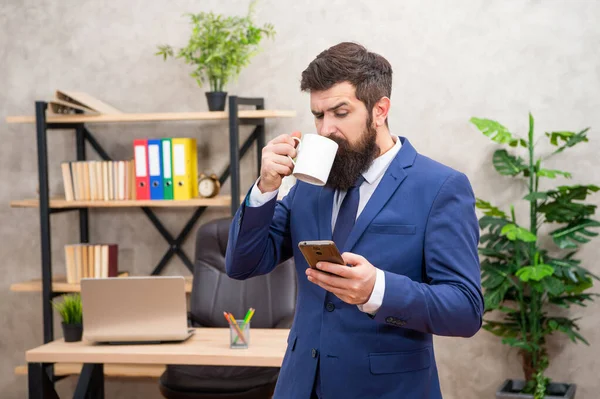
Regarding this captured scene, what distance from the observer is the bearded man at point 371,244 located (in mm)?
1438

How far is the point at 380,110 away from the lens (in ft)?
5.28

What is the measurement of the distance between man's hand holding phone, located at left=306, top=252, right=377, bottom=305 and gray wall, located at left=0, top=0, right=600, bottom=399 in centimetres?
255

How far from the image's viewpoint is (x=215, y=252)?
3.41 metres

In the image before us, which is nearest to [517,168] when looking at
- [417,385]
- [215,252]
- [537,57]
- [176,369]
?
[537,57]

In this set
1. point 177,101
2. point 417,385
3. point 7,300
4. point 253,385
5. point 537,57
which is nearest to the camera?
point 417,385

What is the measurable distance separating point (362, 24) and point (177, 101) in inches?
42.5

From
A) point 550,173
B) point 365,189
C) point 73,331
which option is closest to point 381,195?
point 365,189

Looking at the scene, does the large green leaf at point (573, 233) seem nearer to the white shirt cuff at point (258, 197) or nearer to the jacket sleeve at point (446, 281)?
the jacket sleeve at point (446, 281)

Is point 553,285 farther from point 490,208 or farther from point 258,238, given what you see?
point 258,238

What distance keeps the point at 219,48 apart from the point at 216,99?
26 centimetres

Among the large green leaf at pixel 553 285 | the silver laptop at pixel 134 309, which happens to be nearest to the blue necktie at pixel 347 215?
the silver laptop at pixel 134 309

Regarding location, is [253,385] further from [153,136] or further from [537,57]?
[537,57]

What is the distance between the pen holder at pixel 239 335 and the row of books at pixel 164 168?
133 cm

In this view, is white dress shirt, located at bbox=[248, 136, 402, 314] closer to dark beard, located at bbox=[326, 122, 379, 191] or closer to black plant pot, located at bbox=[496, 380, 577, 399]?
dark beard, located at bbox=[326, 122, 379, 191]
